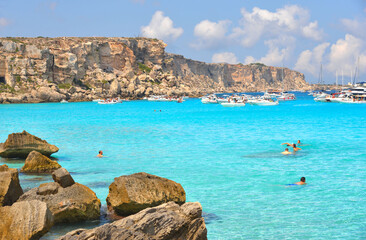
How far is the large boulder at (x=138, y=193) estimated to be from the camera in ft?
45.5

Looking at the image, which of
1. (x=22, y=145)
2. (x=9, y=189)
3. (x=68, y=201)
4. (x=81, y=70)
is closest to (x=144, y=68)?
(x=81, y=70)

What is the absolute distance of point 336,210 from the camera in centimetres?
1605

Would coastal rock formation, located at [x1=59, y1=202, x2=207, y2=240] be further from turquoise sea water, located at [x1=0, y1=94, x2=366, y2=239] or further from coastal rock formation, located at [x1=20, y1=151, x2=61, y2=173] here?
coastal rock formation, located at [x1=20, y1=151, x2=61, y2=173]

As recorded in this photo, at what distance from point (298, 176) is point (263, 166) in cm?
326

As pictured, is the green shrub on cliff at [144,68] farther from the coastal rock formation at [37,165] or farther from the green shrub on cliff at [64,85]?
the coastal rock formation at [37,165]

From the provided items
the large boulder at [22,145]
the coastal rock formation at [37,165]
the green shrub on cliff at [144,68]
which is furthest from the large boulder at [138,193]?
the green shrub on cliff at [144,68]

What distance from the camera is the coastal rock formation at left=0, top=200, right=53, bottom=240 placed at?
33.4 feet

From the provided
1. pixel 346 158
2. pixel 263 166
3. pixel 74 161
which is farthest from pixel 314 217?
pixel 74 161

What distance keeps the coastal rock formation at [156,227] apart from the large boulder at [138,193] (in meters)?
3.32

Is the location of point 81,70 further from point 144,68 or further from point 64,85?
point 144,68

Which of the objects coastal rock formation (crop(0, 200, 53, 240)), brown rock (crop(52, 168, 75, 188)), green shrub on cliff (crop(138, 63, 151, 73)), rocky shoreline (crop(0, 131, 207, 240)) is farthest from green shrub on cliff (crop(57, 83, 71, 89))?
coastal rock formation (crop(0, 200, 53, 240))

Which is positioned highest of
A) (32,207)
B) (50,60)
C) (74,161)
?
(50,60)

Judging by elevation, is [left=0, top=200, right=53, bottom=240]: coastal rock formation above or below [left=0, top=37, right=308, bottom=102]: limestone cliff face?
below

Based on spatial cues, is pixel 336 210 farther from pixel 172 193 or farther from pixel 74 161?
pixel 74 161
